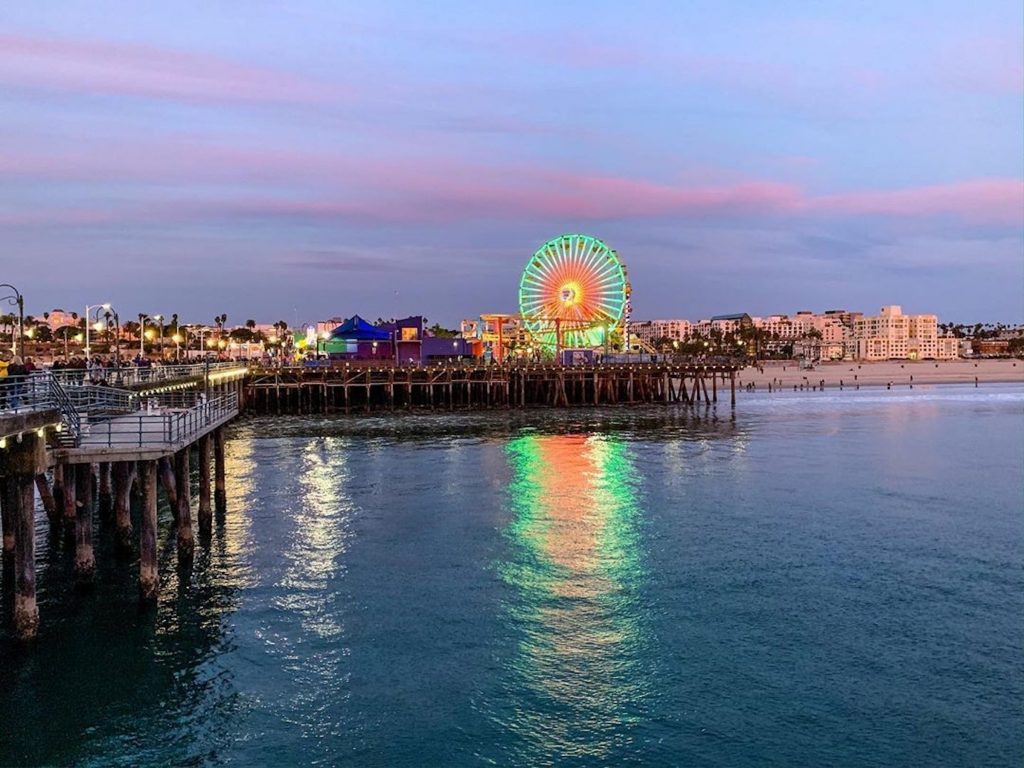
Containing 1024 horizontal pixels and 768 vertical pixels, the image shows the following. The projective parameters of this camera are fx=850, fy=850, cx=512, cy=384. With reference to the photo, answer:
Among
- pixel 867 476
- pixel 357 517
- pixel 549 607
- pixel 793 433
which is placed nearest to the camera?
pixel 549 607

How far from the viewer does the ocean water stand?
13.8m

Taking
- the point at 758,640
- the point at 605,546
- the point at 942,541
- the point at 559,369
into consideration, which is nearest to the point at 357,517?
the point at 605,546

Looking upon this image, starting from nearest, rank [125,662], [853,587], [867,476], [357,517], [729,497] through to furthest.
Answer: [125,662] < [853,587] < [357,517] < [729,497] < [867,476]

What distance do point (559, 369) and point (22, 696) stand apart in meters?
72.2

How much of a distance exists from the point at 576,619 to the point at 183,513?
11.7 meters

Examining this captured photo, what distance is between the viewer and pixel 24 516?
16469 mm

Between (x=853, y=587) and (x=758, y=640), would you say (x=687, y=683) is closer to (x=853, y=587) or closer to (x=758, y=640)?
(x=758, y=640)

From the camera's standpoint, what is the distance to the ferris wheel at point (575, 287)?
9712 cm

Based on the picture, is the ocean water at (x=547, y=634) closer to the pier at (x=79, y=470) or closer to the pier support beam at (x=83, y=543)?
the pier support beam at (x=83, y=543)

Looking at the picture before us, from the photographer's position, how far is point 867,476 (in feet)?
131

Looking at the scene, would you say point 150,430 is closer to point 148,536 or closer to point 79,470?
point 79,470

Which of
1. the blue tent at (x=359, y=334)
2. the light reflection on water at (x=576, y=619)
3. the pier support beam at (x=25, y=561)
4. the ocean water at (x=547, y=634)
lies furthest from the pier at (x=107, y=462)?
the blue tent at (x=359, y=334)

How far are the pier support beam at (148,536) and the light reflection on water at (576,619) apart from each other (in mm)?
8287

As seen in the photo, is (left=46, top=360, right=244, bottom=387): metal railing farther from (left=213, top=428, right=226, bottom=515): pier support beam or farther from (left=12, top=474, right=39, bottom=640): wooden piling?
(left=12, top=474, right=39, bottom=640): wooden piling
